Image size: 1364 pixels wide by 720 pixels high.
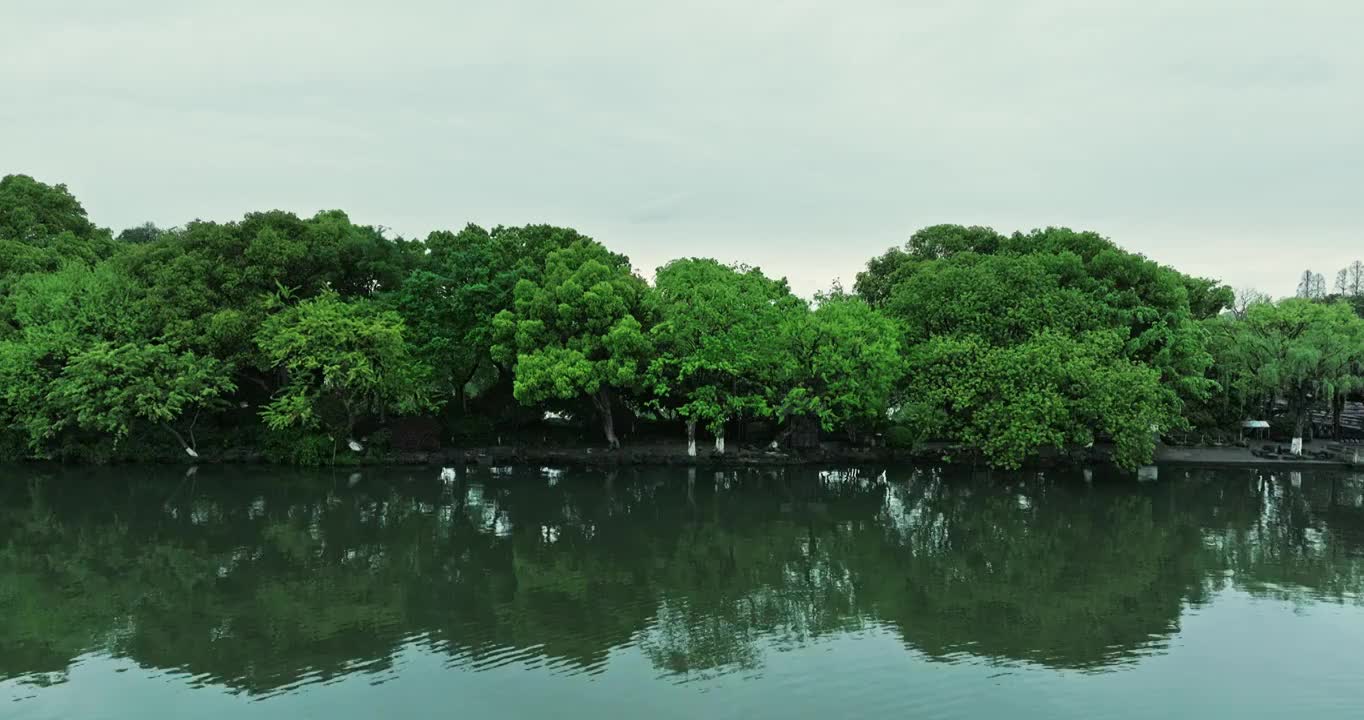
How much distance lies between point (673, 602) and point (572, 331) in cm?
1621

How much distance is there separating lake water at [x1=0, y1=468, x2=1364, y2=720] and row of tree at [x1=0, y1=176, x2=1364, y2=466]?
3306 millimetres

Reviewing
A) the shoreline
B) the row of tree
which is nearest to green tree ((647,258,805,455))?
the row of tree

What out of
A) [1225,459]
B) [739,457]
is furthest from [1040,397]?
[739,457]

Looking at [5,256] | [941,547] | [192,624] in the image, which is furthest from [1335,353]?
[5,256]

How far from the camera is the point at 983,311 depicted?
30641mm

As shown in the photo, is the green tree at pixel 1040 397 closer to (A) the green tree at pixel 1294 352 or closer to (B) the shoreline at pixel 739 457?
(B) the shoreline at pixel 739 457

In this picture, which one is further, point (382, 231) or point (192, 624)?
point (382, 231)

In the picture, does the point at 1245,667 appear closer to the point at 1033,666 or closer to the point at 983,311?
the point at 1033,666

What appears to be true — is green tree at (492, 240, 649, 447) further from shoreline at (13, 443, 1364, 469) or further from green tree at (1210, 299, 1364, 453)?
green tree at (1210, 299, 1364, 453)

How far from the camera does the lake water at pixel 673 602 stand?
38.8ft

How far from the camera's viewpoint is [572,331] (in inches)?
1203

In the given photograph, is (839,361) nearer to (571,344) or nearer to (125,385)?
Answer: (571,344)

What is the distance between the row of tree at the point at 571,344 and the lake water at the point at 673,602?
331 centimetres

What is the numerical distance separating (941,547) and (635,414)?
1767cm
